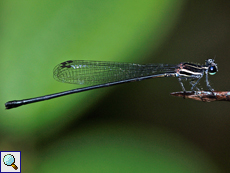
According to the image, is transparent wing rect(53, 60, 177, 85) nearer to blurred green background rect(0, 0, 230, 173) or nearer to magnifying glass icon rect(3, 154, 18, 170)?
blurred green background rect(0, 0, 230, 173)

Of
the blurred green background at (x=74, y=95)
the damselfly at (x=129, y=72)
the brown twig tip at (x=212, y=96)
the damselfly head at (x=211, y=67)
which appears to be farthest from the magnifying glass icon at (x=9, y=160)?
the damselfly head at (x=211, y=67)

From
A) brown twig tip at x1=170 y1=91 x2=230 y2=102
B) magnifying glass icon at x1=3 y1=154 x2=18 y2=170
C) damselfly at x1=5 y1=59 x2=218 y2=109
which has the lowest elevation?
magnifying glass icon at x1=3 y1=154 x2=18 y2=170

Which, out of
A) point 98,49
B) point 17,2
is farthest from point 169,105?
point 17,2

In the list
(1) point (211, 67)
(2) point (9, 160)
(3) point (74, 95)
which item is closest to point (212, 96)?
(1) point (211, 67)

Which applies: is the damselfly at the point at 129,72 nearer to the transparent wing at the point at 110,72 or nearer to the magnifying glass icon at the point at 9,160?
the transparent wing at the point at 110,72

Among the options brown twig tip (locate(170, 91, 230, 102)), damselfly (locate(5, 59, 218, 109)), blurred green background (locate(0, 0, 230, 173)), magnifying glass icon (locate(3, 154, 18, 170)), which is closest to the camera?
brown twig tip (locate(170, 91, 230, 102))

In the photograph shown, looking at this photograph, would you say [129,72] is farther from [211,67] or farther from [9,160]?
[9,160]

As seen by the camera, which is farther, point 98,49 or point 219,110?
point 219,110

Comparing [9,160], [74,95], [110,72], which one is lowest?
[9,160]

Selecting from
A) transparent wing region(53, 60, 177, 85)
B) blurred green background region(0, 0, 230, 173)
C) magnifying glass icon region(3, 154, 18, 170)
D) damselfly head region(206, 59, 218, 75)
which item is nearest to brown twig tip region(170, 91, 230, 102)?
blurred green background region(0, 0, 230, 173)

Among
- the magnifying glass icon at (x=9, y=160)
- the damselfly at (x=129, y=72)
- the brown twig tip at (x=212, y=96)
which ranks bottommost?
the magnifying glass icon at (x=9, y=160)

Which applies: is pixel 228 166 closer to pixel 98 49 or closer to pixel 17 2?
pixel 98 49
